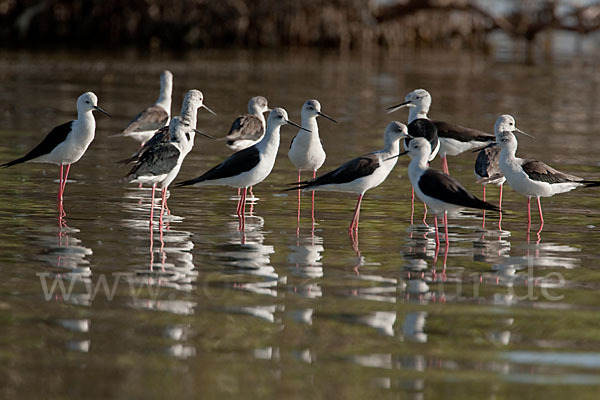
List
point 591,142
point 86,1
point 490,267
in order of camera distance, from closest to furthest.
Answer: point 490,267 → point 591,142 → point 86,1

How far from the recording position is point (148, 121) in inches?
571

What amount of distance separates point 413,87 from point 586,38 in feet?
70.3

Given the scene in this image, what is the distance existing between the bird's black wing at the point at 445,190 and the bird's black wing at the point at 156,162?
2.60 metres

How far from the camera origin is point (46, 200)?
11.5 meters

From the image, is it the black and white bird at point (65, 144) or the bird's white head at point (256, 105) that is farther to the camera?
the bird's white head at point (256, 105)

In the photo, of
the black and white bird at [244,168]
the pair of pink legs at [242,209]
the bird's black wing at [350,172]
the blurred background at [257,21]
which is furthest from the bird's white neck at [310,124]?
the blurred background at [257,21]

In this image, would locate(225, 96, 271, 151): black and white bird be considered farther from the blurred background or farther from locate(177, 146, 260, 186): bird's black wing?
the blurred background

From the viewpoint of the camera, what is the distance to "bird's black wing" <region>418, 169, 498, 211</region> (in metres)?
9.29

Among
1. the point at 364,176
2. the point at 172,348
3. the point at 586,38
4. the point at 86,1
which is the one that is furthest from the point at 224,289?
the point at 586,38

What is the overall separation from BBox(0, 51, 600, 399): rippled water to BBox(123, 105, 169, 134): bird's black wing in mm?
590

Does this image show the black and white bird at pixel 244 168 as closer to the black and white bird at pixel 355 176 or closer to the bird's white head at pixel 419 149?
the black and white bird at pixel 355 176

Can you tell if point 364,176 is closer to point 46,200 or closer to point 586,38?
point 46,200

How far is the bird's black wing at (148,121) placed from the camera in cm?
1438

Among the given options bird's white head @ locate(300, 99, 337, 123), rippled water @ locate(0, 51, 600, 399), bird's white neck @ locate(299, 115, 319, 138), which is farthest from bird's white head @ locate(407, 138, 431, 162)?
bird's white head @ locate(300, 99, 337, 123)
